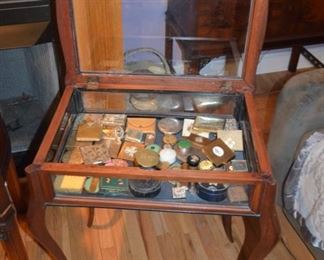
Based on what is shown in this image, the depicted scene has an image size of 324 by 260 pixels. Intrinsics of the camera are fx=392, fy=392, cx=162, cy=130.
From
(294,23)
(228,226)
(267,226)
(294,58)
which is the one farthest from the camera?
(294,58)

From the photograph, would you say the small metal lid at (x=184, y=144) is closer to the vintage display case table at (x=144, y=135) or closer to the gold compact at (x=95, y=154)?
the vintage display case table at (x=144, y=135)

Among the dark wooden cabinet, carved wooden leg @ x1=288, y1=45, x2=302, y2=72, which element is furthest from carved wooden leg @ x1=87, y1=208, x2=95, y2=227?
carved wooden leg @ x1=288, y1=45, x2=302, y2=72

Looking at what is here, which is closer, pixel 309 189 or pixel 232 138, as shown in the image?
pixel 232 138

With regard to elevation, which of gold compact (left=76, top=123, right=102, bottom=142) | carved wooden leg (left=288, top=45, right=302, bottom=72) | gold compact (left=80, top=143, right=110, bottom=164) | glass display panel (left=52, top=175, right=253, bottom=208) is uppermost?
gold compact (left=76, top=123, right=102, bottom=142)

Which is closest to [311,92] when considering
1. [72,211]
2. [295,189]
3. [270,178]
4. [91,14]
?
[295,189]

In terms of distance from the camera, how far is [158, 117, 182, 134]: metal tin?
983mm

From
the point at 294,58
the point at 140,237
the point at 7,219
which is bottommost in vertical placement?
the point at 140,237

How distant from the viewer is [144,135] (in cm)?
97

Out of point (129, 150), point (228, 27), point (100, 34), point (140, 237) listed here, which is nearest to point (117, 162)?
point (129, 150)

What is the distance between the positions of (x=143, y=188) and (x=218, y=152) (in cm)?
20

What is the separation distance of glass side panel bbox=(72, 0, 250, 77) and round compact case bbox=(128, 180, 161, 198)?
294mm

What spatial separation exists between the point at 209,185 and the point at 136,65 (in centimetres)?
40

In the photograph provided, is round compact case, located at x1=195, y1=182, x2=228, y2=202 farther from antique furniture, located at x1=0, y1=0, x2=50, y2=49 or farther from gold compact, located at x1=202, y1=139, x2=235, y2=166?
antique furniture, located at x1=0, y1=0, x2=50, y2=49

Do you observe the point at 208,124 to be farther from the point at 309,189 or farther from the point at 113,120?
the point at 309,189
